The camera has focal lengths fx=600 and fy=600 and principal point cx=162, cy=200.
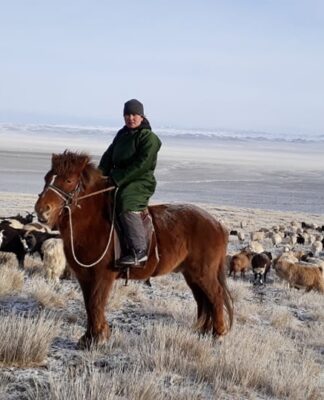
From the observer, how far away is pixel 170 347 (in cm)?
626

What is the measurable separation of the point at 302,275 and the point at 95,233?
34.0 feet

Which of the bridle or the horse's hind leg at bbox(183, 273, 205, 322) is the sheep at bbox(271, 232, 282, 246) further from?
the bridle

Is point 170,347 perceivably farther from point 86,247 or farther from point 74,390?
point 74,390

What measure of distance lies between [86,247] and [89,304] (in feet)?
2.05

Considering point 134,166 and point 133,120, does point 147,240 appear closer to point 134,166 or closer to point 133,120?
point 134,166

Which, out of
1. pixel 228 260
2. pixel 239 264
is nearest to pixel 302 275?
pixel 239 264

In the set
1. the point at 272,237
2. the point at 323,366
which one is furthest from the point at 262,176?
the point at 323,366

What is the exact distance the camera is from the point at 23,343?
18.3 feet

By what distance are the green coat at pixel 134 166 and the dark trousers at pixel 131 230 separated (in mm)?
72

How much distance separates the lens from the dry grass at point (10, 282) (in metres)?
8.99

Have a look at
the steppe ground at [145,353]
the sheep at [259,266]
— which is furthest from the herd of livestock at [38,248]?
the sheep at [259,266]

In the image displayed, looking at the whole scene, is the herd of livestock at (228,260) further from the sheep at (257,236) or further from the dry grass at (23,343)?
the dry grass at (23,343)

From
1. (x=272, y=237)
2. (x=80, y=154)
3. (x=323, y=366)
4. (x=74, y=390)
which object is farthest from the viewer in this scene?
(x=272, y=237)

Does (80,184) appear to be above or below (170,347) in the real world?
above
